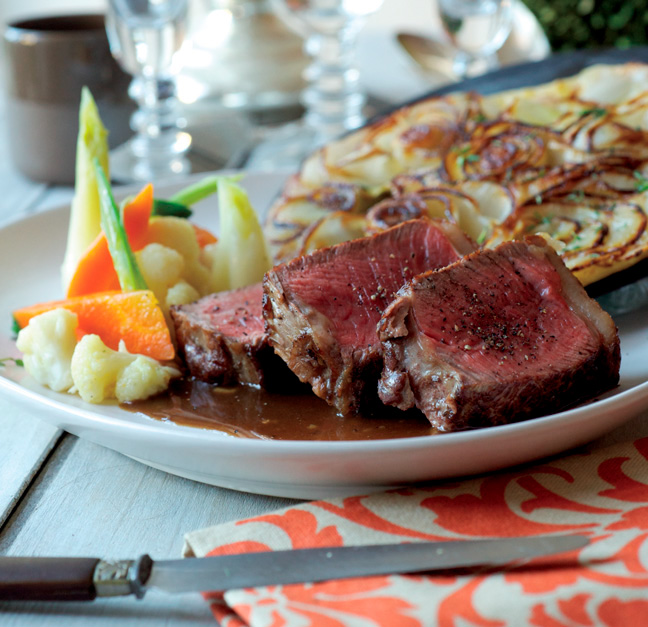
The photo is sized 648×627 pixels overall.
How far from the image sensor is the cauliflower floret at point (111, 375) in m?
1.96

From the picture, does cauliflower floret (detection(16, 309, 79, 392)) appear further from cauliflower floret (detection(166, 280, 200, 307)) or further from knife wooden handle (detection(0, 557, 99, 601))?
knife wooden handle (detection(0, 557, 99, 601))

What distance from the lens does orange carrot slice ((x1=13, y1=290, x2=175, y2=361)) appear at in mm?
2152

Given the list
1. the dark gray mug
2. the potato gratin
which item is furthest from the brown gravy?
the dark gray mug

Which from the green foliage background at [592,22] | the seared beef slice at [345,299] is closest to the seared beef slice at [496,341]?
the seared beef slice at [345,299]

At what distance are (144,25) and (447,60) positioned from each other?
202 cm

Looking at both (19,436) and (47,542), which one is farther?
(19,436)

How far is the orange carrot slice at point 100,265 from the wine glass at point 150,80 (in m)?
1.57

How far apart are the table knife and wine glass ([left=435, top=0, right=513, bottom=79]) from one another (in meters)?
3.07

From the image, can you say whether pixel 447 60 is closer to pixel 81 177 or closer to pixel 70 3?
pixel 81 177

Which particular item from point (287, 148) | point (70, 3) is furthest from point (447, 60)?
point (70, 3)

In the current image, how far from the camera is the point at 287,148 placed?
4367 millimetres

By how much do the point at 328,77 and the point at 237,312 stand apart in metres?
2.44

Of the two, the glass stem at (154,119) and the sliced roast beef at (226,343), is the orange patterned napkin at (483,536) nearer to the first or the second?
the sliced roast beef at (226,343)

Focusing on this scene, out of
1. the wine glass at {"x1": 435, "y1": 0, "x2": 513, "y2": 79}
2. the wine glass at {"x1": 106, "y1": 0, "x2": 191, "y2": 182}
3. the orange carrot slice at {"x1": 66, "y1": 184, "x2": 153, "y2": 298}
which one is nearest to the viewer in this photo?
the orange carrot slice at {"x1": 66, "y1": 184, "x2": 153, "y2": 298}
